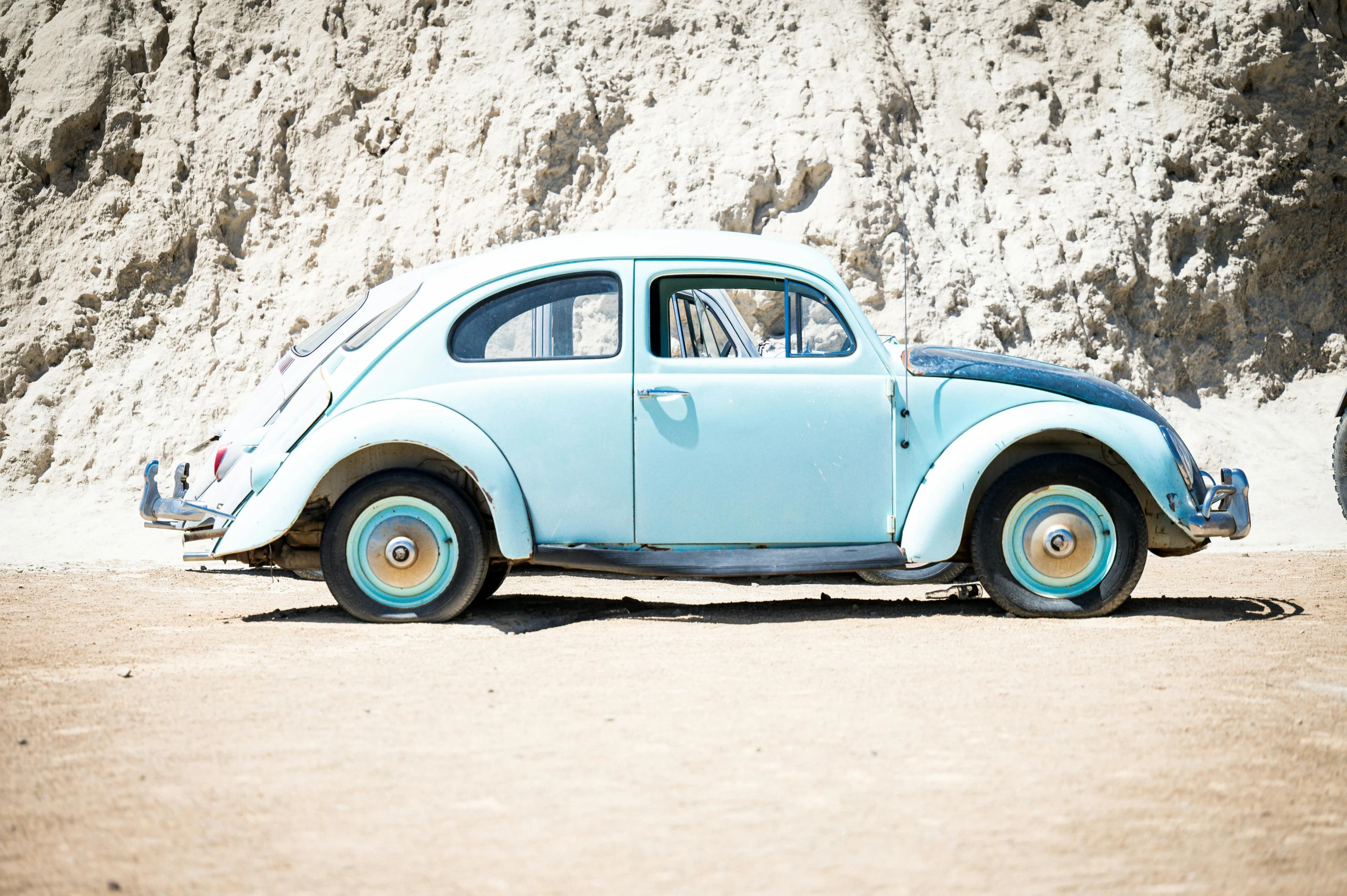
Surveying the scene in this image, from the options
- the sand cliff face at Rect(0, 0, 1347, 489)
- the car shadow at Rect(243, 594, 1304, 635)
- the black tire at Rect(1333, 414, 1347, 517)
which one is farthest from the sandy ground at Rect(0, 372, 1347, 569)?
the car shadow at Rect(243, 594, 1304, 635)

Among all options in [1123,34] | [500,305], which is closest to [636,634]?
[500,305]

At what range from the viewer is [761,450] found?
5.59m

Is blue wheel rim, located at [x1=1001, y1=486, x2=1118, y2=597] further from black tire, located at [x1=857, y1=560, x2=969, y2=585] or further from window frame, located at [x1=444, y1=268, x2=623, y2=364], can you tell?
window frame, located at [x1=444, y1=268, x2=623, y2=364]

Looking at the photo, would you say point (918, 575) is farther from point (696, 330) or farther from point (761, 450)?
point (696, 330)

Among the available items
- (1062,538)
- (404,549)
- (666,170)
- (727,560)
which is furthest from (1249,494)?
(404,549)

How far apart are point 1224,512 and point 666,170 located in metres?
9.02

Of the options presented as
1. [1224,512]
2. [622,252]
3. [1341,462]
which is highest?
[622,252]

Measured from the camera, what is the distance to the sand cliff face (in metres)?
13.1

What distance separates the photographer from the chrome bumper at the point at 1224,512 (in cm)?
559

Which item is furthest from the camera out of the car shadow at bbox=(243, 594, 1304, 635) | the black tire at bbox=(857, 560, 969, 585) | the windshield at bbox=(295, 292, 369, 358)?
the black tire at bbox=(857, 560, 969, 585)

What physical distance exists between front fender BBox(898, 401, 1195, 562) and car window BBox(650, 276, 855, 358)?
0.75 m

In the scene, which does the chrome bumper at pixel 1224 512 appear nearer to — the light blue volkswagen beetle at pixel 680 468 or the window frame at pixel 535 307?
the light blue volkswagen beetle at pixel 680 468

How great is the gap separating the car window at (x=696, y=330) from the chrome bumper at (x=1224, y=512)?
7.86ft

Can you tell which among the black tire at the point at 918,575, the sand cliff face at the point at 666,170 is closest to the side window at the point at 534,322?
the black tire at the point at 918,575
